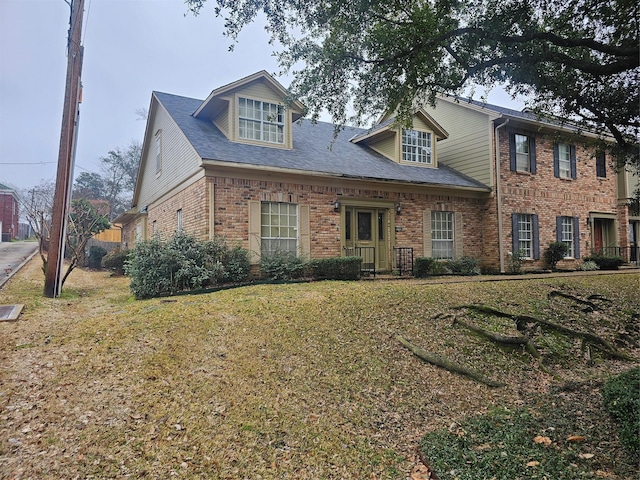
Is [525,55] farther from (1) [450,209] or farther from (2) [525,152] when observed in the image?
(2) [525,152]

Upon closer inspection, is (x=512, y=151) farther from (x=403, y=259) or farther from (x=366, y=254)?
(x=366, y=254)

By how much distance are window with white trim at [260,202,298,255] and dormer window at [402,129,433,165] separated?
222 inches

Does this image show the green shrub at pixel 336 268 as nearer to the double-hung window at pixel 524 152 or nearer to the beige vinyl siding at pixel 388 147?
Result: the beige vinyl siding at pixel 388 147

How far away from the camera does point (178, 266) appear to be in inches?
334

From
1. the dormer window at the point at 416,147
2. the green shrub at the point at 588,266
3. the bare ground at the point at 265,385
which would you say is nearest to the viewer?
the bare ground at the point at 265,385

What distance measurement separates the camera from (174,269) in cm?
850

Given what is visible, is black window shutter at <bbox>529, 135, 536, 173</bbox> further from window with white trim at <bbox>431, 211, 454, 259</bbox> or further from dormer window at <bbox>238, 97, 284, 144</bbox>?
dormer window at <bbox>238, 97, 284, 144</bbox>

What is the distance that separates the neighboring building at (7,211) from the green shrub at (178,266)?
101 ft

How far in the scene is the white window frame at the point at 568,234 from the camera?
14848mm

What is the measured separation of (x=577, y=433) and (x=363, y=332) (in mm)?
2644

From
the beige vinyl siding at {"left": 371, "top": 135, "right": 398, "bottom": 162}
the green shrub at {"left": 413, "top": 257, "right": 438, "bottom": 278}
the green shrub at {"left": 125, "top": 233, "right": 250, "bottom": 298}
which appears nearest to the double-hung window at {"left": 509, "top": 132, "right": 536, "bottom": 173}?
the beige vinyl siding at {"left": 371, "top": 135, "right": 398, "bottom": 162}

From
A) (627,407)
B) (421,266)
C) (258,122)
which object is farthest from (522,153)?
(627,407)

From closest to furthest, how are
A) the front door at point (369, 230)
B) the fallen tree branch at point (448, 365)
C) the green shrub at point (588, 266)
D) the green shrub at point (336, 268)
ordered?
the fallen tree branch at point (448, 365) → the green shrub at point (336, 268) → the front door at point (369, 230) → the green shrub at point (588, 266)

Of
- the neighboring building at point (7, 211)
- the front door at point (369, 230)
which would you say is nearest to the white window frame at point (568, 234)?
the front door at point (369, 230)
